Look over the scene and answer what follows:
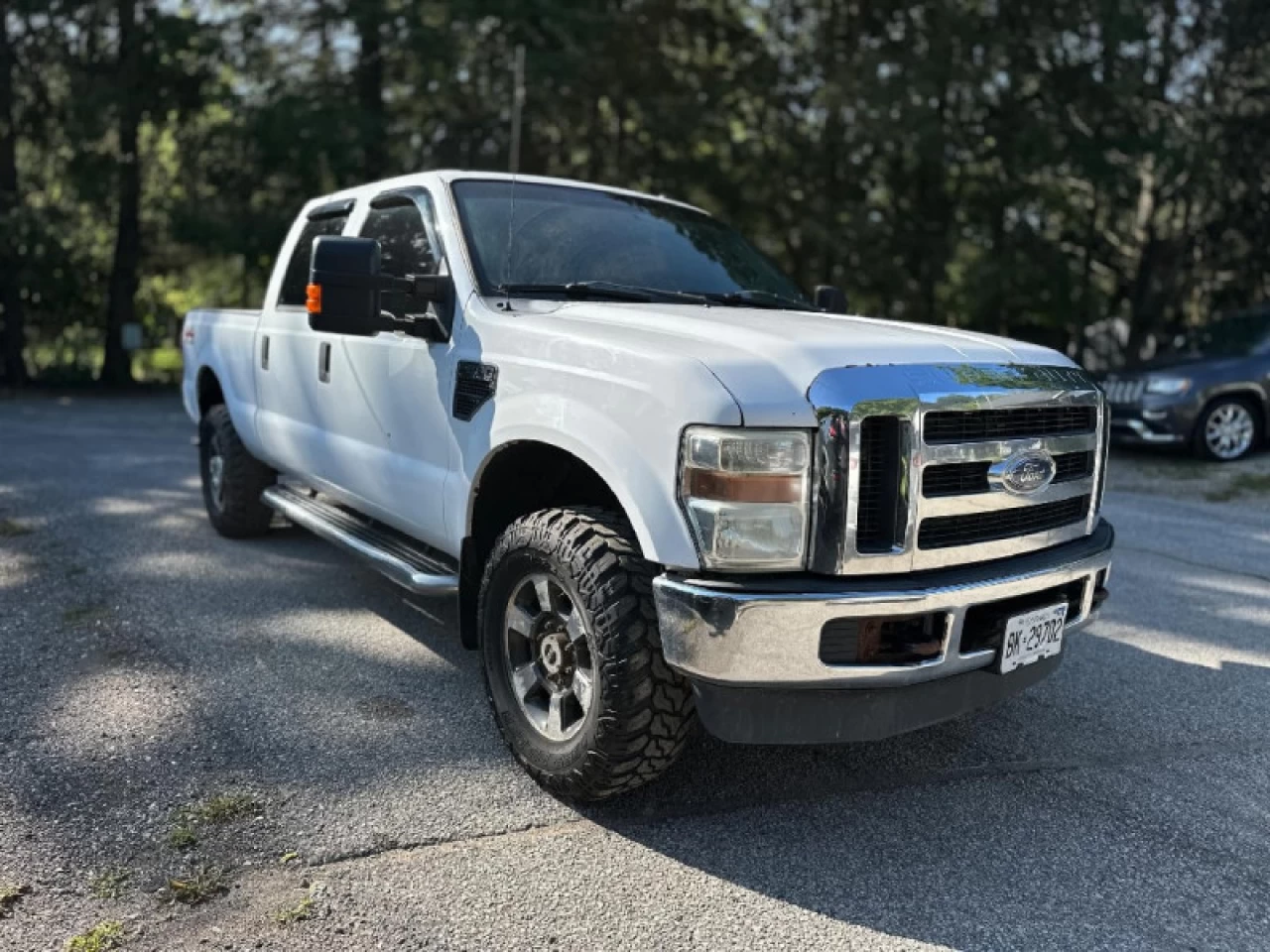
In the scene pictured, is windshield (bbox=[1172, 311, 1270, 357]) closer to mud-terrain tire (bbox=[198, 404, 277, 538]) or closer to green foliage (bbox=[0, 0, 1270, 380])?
green foliage (bbox=[0, 0, 1270, 380])

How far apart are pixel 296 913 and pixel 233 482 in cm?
408

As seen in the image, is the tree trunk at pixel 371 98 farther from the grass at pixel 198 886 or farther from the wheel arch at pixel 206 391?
the grass at pixel 198 886

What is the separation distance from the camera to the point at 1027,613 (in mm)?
3033

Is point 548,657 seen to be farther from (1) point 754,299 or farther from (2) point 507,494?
(1) point 754,299

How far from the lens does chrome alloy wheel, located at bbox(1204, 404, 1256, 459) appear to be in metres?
10.6

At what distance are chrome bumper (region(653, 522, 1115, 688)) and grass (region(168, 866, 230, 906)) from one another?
1274 millimetres

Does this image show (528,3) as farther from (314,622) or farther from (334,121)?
(314,622)

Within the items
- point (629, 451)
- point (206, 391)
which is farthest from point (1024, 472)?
point (206, 391)

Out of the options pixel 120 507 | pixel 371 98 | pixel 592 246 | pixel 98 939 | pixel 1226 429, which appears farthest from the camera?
pixel 371 98

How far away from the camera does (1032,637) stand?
3064 mm

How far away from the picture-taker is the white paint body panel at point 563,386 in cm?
278

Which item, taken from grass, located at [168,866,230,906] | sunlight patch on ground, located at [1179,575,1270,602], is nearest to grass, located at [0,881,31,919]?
grass, located at [168,866,230,906]

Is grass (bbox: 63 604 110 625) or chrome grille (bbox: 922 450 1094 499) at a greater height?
chrome grille (bbox: 922 450 1094 499)

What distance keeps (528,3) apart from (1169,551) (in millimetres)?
12827
